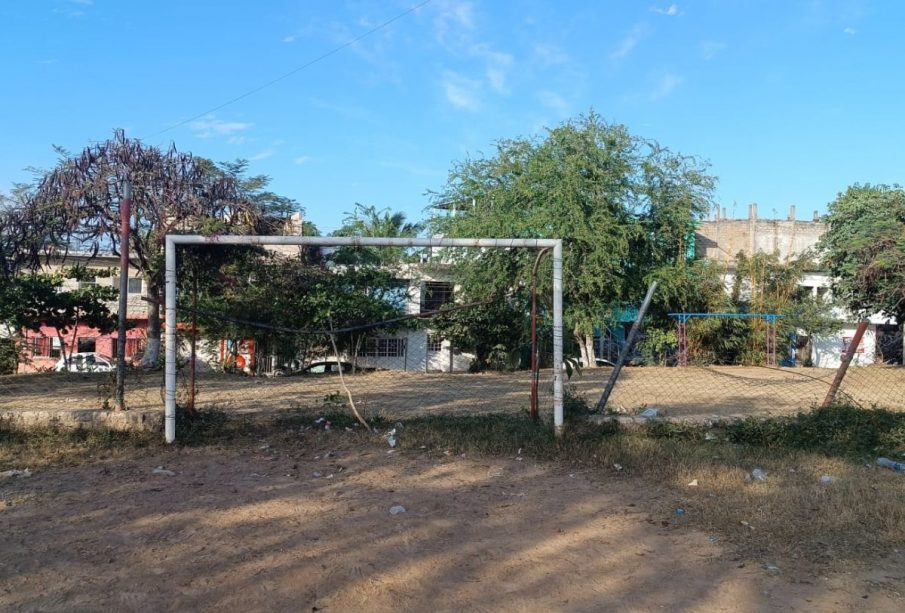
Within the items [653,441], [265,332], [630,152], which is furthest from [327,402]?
[630,152]

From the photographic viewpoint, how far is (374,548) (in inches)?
160

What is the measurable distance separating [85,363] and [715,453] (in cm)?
1585

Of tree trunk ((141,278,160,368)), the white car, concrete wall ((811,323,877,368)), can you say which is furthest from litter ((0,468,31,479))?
concrete wall ((811,323,877,368))

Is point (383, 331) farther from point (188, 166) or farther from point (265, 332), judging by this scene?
point (188, 166)

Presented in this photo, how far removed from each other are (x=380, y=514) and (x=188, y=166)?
13.9 metres

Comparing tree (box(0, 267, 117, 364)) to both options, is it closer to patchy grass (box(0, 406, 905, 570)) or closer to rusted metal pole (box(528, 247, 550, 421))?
patchy grass (box(0, 406, 905, 570))

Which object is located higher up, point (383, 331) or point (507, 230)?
point (507, 230)

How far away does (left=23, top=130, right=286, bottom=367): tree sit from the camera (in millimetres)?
15367

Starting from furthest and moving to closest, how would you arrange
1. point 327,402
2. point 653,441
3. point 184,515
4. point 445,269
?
point 445,269, point 327,402, point 653,441, point 184,515

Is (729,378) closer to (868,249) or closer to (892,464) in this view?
(868,249)

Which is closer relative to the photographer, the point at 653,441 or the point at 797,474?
the point at 797,474

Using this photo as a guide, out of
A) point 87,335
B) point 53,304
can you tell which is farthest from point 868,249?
point 87,335

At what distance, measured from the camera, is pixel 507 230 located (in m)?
21.9

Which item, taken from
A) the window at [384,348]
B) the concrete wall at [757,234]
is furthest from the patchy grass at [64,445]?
the concrete wall at [757,234]
